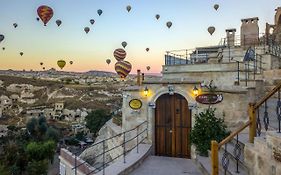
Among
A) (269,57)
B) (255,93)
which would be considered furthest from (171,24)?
(255,93)

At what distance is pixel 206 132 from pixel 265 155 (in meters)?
4.11

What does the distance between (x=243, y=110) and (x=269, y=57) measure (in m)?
7.62

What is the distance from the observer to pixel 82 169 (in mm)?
15031

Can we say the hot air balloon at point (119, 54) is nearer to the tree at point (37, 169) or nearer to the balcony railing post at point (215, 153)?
the tree at point (37, 169)

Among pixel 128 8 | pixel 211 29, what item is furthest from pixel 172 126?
pixel 128 8

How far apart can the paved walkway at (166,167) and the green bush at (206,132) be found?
80 cm

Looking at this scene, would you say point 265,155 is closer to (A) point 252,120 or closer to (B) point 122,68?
(A) point 252,120

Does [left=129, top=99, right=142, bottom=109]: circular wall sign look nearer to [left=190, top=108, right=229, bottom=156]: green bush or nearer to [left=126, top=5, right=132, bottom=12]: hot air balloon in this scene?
[left=190, top=108, right=229, bottom=156]: green bush

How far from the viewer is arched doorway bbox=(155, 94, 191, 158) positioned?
11.7 meters

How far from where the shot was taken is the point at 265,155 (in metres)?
Result: 6.06

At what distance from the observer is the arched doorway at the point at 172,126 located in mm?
11656

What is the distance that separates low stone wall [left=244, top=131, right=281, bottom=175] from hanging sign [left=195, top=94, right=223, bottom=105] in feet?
13.9

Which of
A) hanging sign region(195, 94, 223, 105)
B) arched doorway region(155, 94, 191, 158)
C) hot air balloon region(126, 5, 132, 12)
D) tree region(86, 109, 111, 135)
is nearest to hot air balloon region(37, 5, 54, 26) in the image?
hot air balloon region(126, 5, 132, 12)

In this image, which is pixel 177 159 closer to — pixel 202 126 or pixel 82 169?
pixel 202 126
